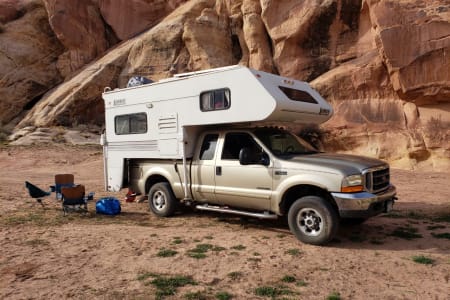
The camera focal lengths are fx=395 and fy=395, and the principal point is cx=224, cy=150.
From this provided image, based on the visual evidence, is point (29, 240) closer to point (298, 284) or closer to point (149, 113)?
point (149, 113)

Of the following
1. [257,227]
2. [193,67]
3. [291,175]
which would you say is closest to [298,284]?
[291,175]

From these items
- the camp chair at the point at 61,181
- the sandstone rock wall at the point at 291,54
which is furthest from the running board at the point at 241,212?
the sandstone rock wall at the point at 291,54

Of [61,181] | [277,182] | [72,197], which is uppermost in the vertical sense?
[277,182]

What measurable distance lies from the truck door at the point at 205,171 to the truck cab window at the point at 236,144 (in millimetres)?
285

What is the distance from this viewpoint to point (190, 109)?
305 inches

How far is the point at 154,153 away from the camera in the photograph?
27.8ft

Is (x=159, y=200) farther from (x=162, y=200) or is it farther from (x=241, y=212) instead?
(x=241, y=212)

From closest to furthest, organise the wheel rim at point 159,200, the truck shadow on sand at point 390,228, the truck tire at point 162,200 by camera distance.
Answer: the truck shadow on sand at point 390,228 → the truck tire at point 162,200 → the wheel rim at point 159,200

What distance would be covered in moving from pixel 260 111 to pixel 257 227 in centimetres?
223

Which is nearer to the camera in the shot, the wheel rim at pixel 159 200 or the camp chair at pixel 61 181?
the wheel rim at pixel 159 200

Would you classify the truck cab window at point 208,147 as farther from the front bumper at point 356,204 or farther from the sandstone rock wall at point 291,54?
the sandstone rock wall at point 291,54

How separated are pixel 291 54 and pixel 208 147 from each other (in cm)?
1614

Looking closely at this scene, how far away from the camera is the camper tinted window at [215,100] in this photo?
23.7 feet

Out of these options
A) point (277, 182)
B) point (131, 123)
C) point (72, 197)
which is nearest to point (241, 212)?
point (277, 182)
